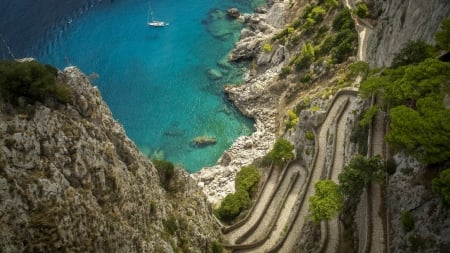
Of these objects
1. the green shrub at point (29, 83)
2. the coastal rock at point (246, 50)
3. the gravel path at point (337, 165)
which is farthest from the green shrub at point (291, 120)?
the green shrub at point (29, 83)

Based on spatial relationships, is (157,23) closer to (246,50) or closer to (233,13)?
(233,13)

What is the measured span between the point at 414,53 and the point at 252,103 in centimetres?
4314

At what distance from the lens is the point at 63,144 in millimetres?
34062

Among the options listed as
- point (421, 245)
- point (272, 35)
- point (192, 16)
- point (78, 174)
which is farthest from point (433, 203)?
point (192, 16)

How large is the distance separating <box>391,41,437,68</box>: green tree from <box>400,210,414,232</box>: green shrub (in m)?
19.6

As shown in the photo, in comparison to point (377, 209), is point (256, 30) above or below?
above

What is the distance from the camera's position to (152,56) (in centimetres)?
10625

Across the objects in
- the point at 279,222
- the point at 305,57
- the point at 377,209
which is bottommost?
the point at 377,209

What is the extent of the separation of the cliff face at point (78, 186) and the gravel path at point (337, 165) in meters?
14.8

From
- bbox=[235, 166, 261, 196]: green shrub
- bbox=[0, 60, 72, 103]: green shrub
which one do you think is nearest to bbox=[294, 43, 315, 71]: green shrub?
bbox=[235, 166, 261, 196]: green shrub

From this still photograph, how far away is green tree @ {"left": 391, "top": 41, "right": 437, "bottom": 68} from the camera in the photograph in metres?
46.1

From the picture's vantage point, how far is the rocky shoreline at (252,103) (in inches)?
2864

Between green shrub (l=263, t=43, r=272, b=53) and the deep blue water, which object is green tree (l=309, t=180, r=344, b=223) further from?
green shrub (l=263, t=43, r=272, b=53)

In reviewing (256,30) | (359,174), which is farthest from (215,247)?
(256,30)
